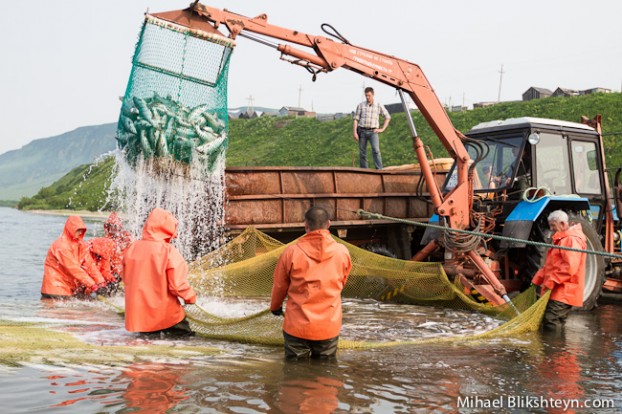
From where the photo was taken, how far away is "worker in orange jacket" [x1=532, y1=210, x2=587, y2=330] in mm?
8109

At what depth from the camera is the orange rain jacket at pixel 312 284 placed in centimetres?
573

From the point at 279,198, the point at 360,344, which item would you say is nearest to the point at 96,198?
the point at 279,198

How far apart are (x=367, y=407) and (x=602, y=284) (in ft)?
20.3

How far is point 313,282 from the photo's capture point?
18.8 ft

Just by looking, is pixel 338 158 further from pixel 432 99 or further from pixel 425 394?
pixel 425 394

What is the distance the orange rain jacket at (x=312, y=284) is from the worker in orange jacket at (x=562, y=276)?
11.1 feet

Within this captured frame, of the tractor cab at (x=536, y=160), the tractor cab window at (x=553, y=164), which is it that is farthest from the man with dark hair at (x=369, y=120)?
the tractor cab window at (x=553, y=164)

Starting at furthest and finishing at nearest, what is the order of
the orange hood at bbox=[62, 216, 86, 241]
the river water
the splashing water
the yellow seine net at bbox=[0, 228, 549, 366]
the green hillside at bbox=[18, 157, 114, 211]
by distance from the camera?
1. the green hillside at bbox=[18, 157, 114, 211]
2. the orange hood at bbox=[62, 216, 86, 241]
3. the splashing water
4. the yellow seine net at bbox=[0, 228, 549, 366]
5. the river water

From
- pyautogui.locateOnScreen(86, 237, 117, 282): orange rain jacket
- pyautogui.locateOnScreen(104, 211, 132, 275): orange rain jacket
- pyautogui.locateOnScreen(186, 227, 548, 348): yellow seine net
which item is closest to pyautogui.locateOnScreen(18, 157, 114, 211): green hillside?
pyautogui.locateOnScreen(104, 211, 132, 275): orange rain jacket

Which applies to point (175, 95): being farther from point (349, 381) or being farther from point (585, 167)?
point (585, 167)

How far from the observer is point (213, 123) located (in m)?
8.65

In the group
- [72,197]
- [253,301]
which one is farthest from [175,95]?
[72,197]

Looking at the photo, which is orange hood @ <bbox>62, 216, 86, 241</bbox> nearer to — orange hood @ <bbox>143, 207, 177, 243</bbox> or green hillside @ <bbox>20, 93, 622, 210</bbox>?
orange hood @ <bbox>143, 207, 177, 243</bbox>

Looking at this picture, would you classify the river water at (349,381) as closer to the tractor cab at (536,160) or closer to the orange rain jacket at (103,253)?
the orange rain jacket at (103,253)
